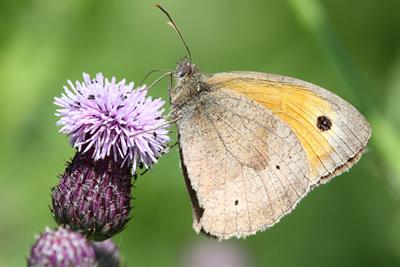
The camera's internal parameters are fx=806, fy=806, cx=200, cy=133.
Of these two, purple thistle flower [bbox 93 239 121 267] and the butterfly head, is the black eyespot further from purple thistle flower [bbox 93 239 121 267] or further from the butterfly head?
Answer: purple thistle flower [bbox 93 239 121 267]

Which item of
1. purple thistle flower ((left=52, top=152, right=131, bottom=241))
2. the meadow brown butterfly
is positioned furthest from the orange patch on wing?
purple thistle flower ((left=52, top=152, right=131, bottom=241))

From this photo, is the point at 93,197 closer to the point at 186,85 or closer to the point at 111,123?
the point at 111,123

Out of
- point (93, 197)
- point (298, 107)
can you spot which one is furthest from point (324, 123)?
point (93, 197)

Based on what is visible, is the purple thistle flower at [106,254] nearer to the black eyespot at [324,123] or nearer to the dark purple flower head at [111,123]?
the dark purple flower head at [111,123]

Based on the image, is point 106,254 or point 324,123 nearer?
point 106,254

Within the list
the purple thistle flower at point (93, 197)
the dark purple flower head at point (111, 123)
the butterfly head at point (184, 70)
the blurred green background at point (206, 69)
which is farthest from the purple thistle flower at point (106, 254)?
the butterfly head at point (184, 70)

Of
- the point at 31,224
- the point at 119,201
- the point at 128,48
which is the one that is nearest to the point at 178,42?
the point at 128,48
